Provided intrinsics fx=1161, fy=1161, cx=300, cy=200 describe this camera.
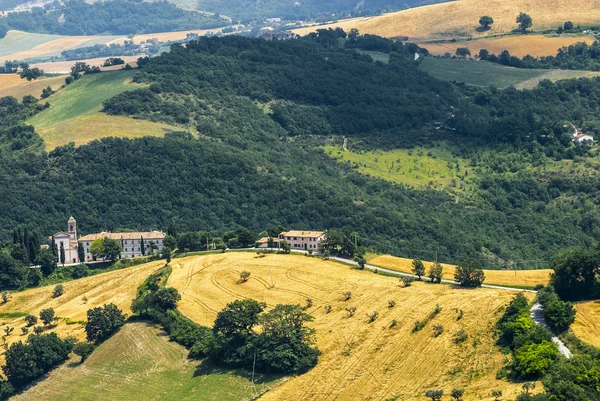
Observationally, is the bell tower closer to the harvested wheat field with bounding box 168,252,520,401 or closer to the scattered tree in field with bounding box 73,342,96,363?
the harvested wheat field with bounding box 168,252,520,401

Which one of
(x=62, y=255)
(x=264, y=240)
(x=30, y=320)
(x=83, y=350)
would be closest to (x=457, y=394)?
(x=83, y=350)

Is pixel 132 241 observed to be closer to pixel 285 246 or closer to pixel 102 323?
pixel 285 246

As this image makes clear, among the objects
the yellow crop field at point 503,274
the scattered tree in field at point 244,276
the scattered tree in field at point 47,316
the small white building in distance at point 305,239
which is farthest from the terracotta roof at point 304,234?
the scattered tree in field at point 47,316

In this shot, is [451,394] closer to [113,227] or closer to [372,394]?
[372,394]

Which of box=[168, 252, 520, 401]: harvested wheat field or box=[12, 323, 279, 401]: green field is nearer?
box=[168, 252, 520, 401]: harvested wheat field

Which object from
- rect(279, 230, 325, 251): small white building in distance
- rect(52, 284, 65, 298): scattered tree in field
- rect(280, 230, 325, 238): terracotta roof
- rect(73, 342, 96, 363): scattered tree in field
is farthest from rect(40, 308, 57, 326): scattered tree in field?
rect(280, 230, 325, 238): terracotta roof

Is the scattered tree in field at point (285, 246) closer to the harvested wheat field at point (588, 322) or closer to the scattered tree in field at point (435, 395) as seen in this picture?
the harvested wheat field at point (588, 322)
